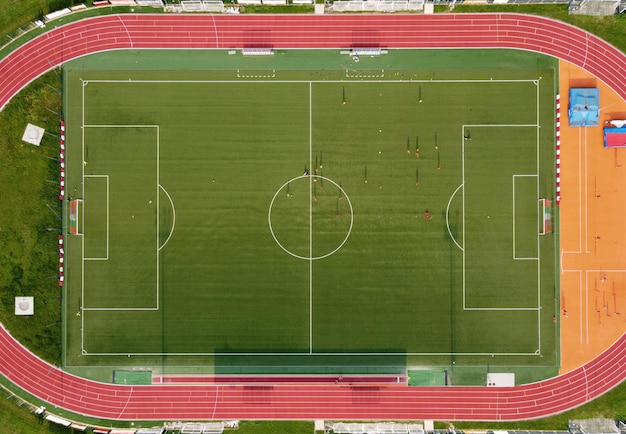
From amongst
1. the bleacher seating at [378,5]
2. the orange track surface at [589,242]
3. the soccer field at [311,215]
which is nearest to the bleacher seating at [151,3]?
the soccer field at [311,215]

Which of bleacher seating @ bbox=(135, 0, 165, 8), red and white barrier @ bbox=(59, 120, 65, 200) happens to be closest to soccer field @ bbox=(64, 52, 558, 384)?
red and white barrier @ bbox=(59, 120, 65, 200)

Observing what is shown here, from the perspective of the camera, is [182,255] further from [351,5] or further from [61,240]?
[351,5]

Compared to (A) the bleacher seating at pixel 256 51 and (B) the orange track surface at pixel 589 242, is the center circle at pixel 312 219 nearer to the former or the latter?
(A) the bleacher seating at pixel 256 51

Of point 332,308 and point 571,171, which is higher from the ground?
point 571,171

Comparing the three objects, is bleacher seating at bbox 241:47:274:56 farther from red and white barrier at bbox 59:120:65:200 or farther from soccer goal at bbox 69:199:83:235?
soccer goal at bbox 69:199:83:235

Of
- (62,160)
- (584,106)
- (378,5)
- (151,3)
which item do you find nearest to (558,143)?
(584,106)

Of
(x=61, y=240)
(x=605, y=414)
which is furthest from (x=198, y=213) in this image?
(x=605, y=414)

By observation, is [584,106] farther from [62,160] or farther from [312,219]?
[62,160]
